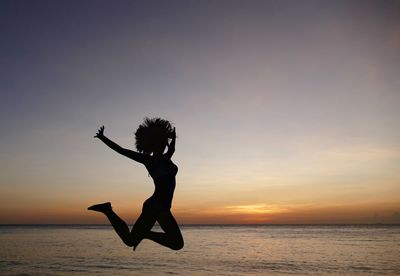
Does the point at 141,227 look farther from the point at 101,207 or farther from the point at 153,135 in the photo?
the point at 153,135

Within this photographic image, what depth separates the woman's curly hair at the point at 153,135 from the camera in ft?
19.2

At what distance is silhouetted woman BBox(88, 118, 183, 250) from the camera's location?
18.0 ft

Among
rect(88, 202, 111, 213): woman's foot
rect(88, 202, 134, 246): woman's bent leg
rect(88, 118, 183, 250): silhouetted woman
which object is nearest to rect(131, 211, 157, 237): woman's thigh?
rect(88, 118, 183, 250): silhouetted woman

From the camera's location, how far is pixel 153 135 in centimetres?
584

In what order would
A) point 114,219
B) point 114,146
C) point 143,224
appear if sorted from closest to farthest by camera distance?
point 114,146
point 143,224
point 114,219

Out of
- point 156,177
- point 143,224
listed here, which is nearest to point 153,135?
point 156,177

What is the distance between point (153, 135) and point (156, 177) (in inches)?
25.8

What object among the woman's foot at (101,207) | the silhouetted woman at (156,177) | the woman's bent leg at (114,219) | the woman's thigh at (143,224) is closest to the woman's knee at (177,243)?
the silhouetted woman at (156,177)

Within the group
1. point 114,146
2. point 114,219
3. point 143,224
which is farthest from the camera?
point 114,219

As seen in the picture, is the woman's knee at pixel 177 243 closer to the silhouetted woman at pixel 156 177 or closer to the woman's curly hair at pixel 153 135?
the silhouetted woman at pixel 156 177

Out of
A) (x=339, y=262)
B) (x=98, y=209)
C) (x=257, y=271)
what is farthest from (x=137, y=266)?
(x=98, y=209)

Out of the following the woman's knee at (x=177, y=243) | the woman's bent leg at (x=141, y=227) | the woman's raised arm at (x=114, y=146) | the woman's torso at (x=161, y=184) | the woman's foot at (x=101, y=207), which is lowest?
the woman's knee at (x=177, y=243)

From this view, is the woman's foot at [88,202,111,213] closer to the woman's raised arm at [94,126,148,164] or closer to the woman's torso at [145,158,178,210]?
the woman's torso at [145,158,178,210]

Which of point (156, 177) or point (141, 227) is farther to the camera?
point (141, 227)
